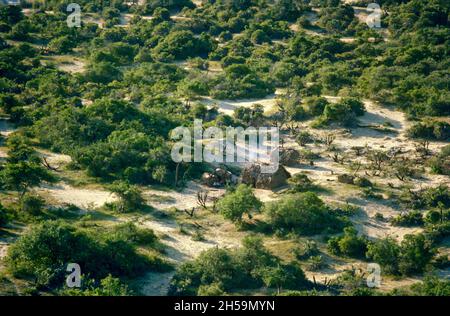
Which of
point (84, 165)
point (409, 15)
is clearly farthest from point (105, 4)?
point (84, 165)

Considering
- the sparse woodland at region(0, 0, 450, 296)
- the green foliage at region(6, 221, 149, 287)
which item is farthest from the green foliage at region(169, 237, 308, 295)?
the green foliage at region(6, 221, 149, 287)

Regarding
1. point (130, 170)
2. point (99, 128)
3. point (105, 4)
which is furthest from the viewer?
point (105, 4)

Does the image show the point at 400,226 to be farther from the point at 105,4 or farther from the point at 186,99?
the point at 105,4

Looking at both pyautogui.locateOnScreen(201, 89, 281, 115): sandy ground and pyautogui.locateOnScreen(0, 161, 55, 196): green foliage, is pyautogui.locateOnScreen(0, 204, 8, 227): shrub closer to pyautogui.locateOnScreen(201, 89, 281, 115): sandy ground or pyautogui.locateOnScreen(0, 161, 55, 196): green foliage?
pyautogui.locateOnScreen(0, 161, 55, 196): green foliage

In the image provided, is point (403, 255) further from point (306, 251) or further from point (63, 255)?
point (63, 255)

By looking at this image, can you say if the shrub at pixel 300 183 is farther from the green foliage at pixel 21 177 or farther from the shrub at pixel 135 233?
the green foliage at pixel 21 177

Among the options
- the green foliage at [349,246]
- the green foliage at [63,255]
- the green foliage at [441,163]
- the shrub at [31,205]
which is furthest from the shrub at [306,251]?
the shrub at [31,205]
